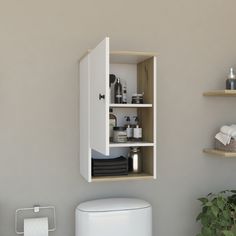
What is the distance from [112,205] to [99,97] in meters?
0.65

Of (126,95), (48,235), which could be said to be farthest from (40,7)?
(48,235)

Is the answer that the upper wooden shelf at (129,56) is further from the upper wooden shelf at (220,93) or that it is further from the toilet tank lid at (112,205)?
the toilet tank lid at (112,205)

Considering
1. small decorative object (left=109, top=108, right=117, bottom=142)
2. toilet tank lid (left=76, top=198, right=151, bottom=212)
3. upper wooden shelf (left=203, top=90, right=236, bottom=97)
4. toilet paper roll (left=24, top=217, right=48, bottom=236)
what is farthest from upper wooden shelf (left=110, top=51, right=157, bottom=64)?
toilet paper roll (left=24, top=217, right=48, bottom=236)

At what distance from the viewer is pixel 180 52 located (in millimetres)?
2285

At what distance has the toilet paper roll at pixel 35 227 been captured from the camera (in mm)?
1923

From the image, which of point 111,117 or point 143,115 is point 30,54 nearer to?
point 111,117

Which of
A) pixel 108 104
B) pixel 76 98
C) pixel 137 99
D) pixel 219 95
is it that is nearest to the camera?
pixel 108 104

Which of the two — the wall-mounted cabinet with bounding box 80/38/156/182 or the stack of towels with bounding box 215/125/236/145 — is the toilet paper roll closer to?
the wall-mounted cabinet with bounding box 80/38/156/182


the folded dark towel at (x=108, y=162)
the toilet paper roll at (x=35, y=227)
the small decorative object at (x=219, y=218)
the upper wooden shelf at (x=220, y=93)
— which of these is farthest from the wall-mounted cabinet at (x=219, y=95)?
the toilet paper roll at (x=35, y=227)

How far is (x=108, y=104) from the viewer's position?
5.40 ft

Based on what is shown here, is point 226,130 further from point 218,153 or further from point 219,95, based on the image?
point 219,95

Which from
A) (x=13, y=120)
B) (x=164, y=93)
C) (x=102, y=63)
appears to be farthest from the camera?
(x=164, y=93)

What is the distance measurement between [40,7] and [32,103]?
0.56 meters

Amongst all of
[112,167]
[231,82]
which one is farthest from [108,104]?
[231,82]
